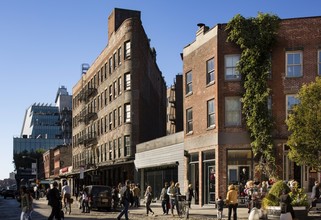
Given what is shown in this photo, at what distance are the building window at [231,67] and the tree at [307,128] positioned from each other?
6.07 m

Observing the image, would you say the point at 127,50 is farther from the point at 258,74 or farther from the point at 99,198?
the point at 258,74

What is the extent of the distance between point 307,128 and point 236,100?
709cm

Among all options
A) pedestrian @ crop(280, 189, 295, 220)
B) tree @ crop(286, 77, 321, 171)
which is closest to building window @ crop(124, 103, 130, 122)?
tree @ crop(286, 77, 321, 171)

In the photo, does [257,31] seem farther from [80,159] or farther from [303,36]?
[80,159]

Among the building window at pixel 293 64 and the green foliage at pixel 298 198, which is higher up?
the building window at pixel 293 64

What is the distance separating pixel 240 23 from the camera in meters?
36.0

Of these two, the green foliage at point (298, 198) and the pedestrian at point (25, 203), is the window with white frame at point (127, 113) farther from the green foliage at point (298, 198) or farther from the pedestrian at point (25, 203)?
the pedestrian at point (25, 203)

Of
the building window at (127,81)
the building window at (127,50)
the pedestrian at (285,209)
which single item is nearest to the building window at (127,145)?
the building window at (127,81)

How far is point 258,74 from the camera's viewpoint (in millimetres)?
35719

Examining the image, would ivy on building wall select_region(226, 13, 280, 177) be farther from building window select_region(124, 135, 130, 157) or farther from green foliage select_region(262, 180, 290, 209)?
building window select_region(124, 135, 130, 157)

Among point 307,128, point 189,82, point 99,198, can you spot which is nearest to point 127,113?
point 189,82

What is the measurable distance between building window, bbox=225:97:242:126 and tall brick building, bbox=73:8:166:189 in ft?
55.4

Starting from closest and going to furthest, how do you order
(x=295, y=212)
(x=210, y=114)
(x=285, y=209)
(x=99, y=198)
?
(x=285, y=209)
(x=295, y=212)
(x=210, y=114)
(x=99, y=198)

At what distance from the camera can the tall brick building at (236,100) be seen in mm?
35219
